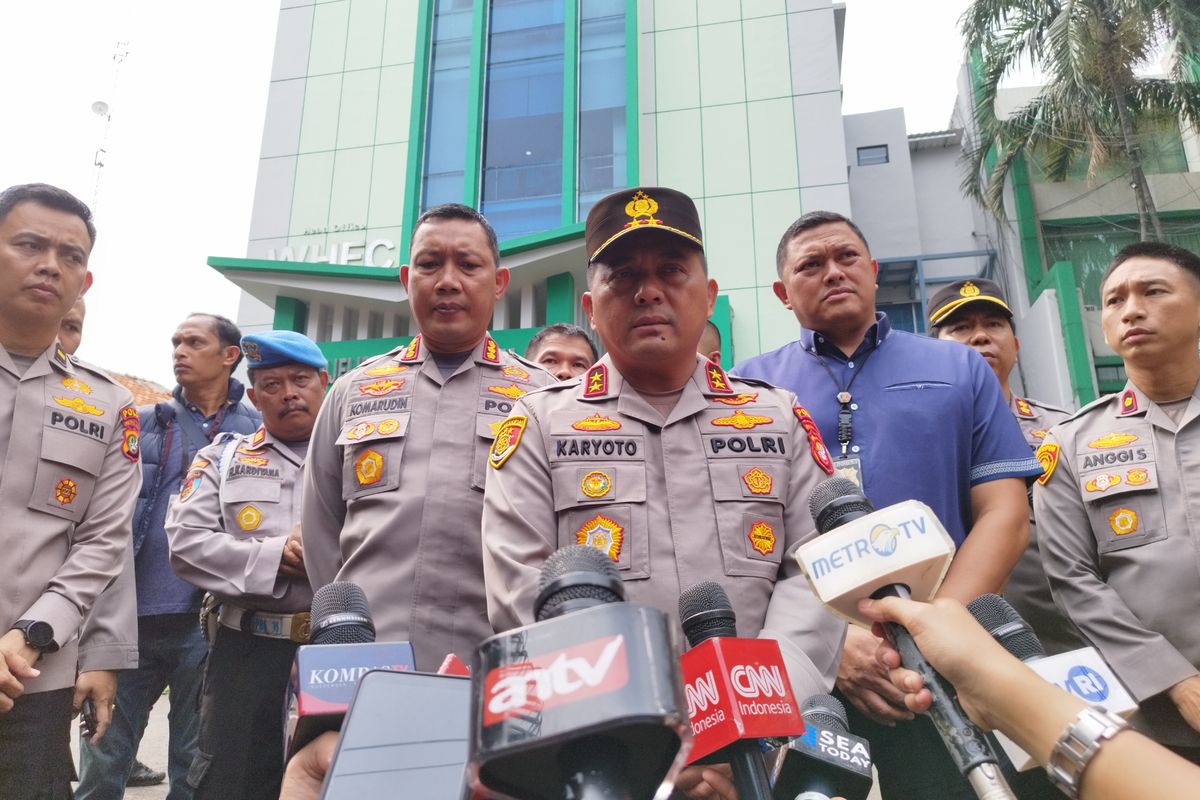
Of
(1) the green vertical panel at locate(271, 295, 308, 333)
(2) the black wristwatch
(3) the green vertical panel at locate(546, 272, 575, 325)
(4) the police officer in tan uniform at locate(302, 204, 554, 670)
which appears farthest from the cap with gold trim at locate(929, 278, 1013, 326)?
(1) the green vertical panel at locate(271, 295, 308, 333)

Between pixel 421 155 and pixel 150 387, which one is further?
pixel 421 155

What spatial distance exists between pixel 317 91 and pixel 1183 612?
57.5 ft

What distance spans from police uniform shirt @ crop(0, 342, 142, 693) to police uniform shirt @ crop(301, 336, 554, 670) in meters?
0.68

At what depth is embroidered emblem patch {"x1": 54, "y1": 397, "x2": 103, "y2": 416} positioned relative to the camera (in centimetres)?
266

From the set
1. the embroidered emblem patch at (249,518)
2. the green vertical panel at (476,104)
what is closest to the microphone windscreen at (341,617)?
the embroidered emblem patch at (249,518)

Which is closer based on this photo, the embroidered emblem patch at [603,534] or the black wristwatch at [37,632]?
the embroidered emblem patch at [603,534]

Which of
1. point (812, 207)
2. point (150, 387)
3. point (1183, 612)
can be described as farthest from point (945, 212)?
point (1183, 612)

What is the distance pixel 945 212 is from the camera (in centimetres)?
1811

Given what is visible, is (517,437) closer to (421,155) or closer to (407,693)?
(407,693)

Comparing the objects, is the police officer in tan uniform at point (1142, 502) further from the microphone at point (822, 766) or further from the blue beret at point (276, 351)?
the blue beret at point (276, 351)

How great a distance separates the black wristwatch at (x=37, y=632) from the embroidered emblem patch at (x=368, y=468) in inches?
36.8

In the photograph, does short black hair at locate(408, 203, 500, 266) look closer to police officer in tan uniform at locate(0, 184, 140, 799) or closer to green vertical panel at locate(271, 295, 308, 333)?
police officer in tan uniform at locate(0, 184, 140, 799)

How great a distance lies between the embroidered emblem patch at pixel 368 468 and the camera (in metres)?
2.43

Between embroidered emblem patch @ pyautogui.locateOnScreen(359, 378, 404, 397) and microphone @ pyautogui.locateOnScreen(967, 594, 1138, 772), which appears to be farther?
embroidered emblem patch @ pyautogui.locateOnScreen(359, 378, 404, 397)
